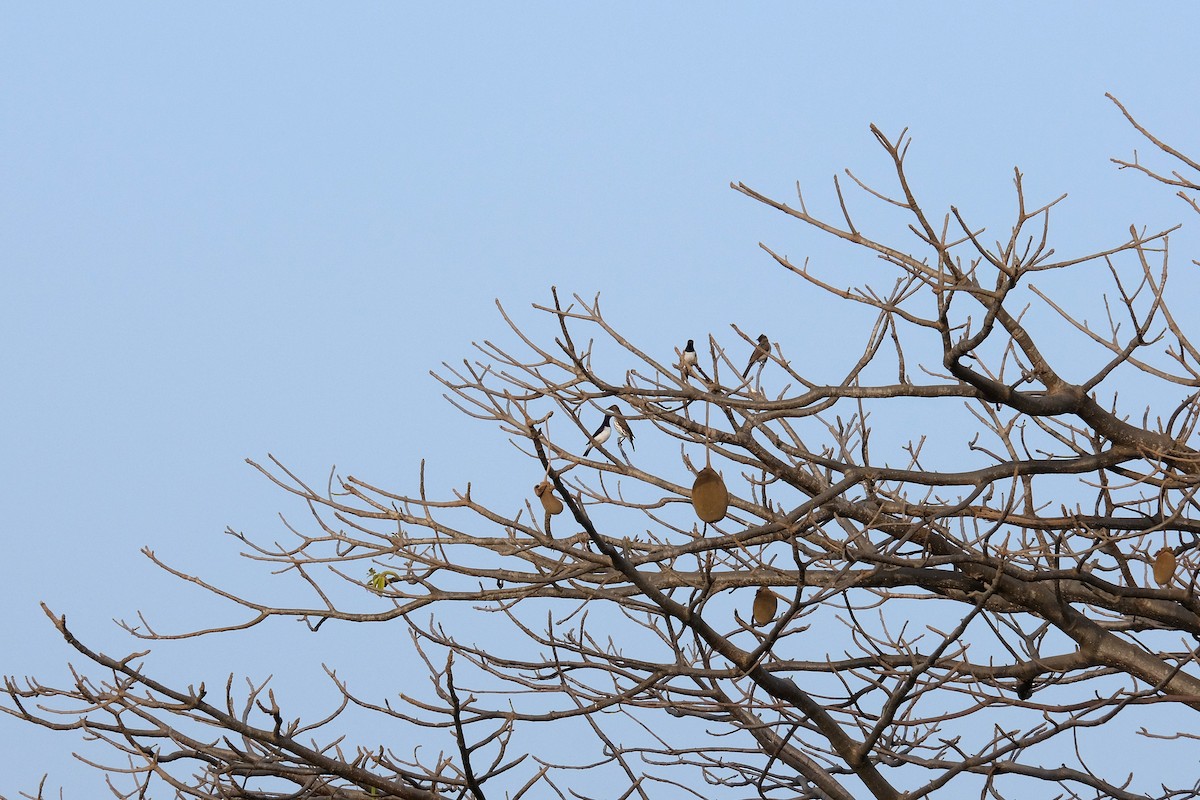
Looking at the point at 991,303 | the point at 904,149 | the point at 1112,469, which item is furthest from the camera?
the point at 1112,469

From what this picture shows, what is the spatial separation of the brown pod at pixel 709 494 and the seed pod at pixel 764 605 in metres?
0.75

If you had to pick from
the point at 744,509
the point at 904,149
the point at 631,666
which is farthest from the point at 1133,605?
the point at 904,149

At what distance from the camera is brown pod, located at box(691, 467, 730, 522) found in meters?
4.55

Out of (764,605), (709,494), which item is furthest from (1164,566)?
(709,494)

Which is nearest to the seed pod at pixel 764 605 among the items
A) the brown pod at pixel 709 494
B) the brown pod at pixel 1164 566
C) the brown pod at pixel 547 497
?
the brown pod at pixel 709 494

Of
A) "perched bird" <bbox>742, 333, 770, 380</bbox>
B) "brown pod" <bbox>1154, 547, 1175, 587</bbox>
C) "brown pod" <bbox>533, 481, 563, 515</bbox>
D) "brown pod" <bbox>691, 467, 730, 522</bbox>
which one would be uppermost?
"perched bird" <bbox>742, 333, 770, 380</bbox>

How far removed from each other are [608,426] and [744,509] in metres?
1.92

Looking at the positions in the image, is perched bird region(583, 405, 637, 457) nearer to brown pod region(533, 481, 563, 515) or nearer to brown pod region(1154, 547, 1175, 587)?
brown pod region(533, 481, 563, 515)

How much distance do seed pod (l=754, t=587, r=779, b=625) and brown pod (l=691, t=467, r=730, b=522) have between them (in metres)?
0.75

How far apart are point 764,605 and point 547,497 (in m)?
1.08

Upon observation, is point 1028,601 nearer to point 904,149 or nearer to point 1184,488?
point 1184,488

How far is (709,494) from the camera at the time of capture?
179 inches

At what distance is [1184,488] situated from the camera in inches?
204

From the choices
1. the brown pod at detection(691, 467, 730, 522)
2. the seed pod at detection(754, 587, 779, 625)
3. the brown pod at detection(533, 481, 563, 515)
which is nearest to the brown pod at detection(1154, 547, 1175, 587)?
the seed pod at detection(754, 587, 779, 625)
